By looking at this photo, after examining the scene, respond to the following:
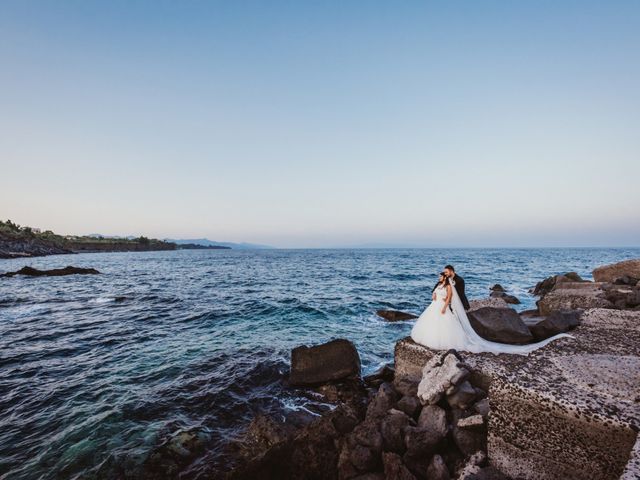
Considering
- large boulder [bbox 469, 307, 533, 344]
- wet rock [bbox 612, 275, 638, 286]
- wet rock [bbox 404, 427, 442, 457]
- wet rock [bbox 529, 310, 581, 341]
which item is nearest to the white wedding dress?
large boulder [bbox 469, 307, 533, 344]

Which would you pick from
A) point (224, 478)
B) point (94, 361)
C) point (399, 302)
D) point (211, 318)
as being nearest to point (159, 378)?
point (94, 361)

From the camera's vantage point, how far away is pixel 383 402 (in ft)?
19.7

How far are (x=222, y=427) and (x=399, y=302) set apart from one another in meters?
17.5

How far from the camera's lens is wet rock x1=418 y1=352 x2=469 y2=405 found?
5.05m

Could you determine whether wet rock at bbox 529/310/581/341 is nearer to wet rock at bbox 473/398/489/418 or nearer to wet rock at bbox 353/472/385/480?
wet rock at bbox 473/398/489/418

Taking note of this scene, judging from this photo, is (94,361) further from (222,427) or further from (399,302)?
(399,302)

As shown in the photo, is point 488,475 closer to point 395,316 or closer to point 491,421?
point 491,421

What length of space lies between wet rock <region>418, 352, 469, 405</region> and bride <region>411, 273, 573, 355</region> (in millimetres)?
929

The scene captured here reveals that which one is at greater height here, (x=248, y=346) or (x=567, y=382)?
(x=567, y=382)

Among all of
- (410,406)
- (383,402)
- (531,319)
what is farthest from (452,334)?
A: (531,319)

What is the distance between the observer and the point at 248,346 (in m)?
12.6

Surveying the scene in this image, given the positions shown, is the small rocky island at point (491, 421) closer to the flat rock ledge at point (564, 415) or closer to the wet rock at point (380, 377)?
the flat rock ledge at point (564, 415)

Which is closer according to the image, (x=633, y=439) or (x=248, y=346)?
(x=633, y=439)

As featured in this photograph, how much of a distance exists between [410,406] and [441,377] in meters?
0.82
